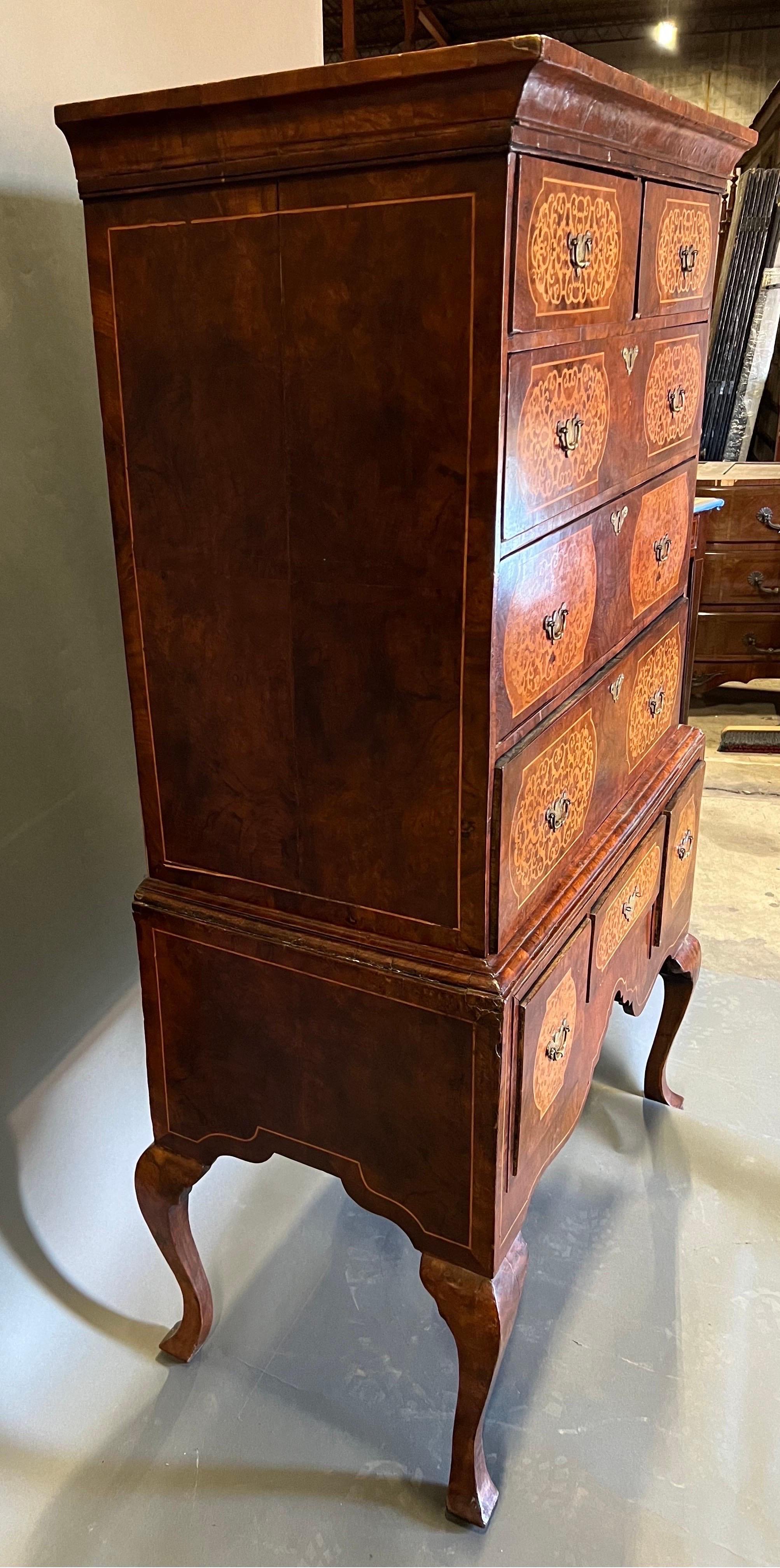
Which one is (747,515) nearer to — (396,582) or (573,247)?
(573,247)

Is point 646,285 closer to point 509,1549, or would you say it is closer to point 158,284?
point 158,284

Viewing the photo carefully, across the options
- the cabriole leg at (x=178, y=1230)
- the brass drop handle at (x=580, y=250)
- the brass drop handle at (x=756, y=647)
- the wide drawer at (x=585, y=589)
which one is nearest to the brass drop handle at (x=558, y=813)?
the wide drawer at (x=585, y=589)

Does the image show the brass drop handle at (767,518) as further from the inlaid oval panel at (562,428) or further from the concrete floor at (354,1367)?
the inlaid oval panel at (562,428)

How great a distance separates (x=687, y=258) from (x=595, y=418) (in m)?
0.39

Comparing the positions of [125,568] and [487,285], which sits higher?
[487,285]

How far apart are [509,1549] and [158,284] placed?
1.55 meters

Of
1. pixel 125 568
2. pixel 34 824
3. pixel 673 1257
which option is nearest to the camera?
pixel 125 568

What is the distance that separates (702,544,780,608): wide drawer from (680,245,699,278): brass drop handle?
8.66 feet

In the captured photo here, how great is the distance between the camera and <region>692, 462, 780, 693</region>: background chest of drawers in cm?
396

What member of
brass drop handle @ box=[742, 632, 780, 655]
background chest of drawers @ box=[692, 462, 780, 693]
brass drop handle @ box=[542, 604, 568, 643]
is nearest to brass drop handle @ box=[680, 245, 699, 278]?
brass drop handle @ box=[542, 604, 568, 643]

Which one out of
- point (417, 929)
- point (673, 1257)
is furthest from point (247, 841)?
point (673, 1257)

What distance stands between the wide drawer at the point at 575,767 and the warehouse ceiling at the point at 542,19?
19.2ft

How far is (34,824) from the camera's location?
1.51m

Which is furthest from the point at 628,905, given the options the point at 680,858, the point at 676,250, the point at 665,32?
the point at 665,32
